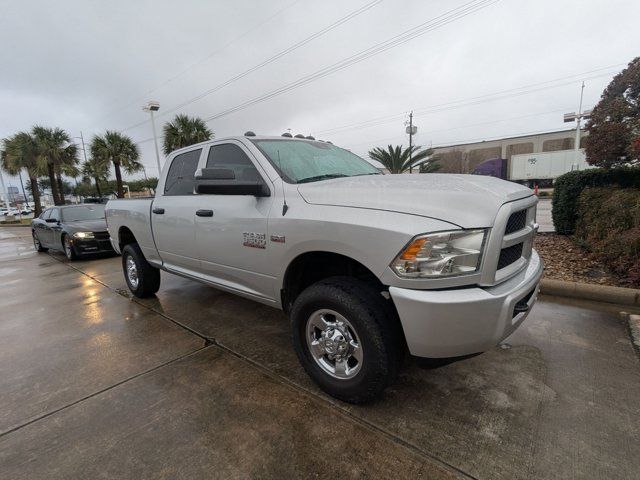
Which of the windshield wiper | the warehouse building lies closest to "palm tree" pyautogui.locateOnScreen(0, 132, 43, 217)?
the windshield wiper

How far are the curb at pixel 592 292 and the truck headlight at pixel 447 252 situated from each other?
3.18 meters

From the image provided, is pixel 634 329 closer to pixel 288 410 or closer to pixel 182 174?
A: pixel 288 410

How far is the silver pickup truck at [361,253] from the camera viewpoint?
1.86m

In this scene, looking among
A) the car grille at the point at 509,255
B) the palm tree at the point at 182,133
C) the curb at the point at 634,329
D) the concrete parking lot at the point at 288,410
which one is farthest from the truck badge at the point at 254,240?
the palm tree at the point at 182,133

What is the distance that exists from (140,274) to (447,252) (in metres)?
4.22

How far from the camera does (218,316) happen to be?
4.07 meters

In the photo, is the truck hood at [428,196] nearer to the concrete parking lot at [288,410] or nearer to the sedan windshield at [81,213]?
the concrete parking lot at [288,410]

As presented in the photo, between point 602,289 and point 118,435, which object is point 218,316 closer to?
point 118,435

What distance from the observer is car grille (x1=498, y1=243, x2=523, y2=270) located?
205cm

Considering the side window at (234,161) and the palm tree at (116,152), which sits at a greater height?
the palm tree at (116,152)

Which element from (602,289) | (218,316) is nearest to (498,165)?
(602,289)

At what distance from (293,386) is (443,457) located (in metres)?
1.13

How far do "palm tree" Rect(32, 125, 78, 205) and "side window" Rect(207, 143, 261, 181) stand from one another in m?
29.7

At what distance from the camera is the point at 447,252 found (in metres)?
1.85
